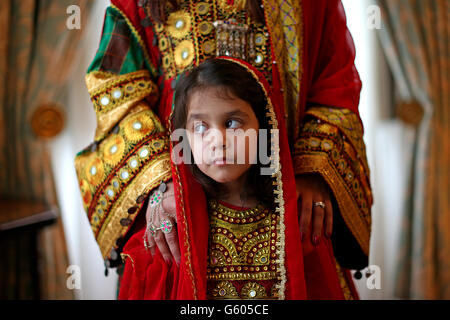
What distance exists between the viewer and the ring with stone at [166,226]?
2.36 ft

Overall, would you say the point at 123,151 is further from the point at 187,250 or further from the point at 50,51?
the point at 50,51

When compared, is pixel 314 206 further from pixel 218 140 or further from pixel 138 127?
pixel 138 127

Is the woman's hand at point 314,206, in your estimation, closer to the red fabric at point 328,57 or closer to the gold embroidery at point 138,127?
the red fabric at point 328,57

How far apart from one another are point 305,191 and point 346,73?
28cm

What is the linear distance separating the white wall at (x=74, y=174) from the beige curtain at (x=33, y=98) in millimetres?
28

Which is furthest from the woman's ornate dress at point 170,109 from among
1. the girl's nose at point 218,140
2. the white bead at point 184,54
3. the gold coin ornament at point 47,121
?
the gold coin ornament at point 47,121

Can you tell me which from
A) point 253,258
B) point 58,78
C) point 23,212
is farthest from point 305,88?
point 23,212

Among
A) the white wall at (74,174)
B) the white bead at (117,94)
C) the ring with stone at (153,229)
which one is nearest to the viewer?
the ring with stone at (153,229)

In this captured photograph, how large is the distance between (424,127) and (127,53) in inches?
33.6

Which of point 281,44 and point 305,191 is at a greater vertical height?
point 281,44

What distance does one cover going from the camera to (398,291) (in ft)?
3.91

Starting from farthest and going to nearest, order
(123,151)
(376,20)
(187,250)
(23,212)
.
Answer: (23,212)
(376,20)
(123,151)
(187,250)

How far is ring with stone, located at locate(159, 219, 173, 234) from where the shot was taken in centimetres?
72

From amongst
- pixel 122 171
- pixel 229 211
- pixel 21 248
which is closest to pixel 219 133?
pixel 229 211
